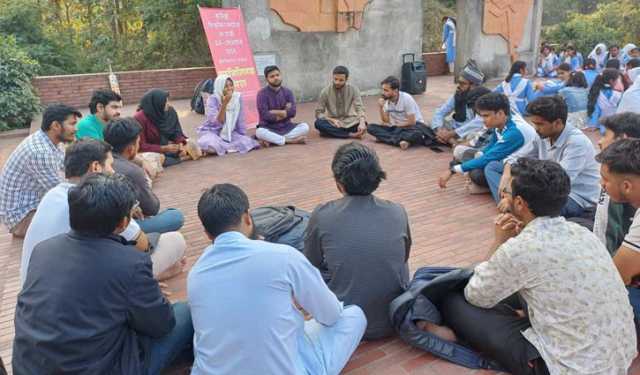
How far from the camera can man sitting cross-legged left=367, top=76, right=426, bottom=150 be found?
6.59m

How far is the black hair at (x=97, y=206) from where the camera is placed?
1.86m

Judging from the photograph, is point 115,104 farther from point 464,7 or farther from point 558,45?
point 558,45

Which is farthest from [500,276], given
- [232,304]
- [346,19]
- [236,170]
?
[346,19]

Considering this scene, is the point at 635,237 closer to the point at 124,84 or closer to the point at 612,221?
the point at 612,221

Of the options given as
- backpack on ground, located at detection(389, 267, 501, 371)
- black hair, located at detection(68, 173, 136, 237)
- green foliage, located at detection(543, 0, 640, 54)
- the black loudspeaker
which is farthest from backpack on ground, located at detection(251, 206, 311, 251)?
green foliage, located at detection(543, 0, 640, 54)

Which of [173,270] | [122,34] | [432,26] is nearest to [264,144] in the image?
[173,270]

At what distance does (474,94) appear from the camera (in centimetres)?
575

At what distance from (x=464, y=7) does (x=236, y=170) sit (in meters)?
9.81

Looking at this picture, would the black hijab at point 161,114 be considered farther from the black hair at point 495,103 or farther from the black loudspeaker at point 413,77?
the black loudspeaker at point 413,77

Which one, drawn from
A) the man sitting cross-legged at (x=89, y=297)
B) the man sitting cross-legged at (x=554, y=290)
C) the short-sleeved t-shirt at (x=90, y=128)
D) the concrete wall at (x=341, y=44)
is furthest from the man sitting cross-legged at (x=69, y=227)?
the concrete wall at (x=341, y=44)

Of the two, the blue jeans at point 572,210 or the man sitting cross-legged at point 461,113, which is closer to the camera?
the blue jeans at point 572,210

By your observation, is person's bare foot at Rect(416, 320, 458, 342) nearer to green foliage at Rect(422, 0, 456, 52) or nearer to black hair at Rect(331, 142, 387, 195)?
black hair at Rect(331, 142, 387, 195)

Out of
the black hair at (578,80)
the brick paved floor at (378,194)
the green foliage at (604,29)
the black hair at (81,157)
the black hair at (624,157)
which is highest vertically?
the green foliage at (604,29)

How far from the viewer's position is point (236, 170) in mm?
5914
